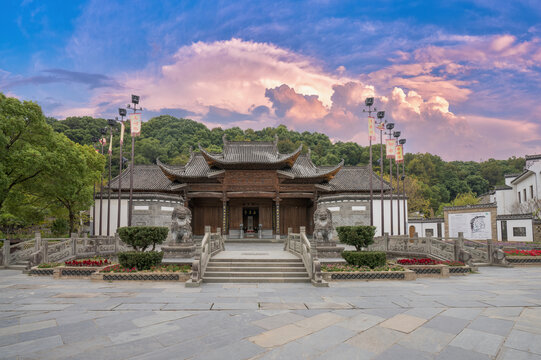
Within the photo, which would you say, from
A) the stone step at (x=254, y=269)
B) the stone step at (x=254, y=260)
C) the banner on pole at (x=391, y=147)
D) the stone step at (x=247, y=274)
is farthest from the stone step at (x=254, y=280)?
the banner on pole at (x=391, y=147)

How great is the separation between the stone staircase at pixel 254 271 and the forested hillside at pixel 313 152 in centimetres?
4257

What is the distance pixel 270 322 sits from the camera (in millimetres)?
5988

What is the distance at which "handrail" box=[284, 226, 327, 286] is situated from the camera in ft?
33.5

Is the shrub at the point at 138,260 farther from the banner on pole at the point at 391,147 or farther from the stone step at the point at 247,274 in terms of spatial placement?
the banner on pole at the point at 391,147

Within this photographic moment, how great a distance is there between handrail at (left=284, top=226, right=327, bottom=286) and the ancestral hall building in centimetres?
1113

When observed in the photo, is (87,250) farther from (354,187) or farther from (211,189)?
(354,187)

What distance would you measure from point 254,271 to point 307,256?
1.98 m

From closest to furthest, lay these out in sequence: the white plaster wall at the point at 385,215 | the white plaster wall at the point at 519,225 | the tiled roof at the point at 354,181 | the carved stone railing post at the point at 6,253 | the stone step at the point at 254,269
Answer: the stone step at the point at 254,269, the carved stone railing post at the point at 6,253, the white plaster wall at the point at 519,225, the white plaster wall at the point at 385,215, the tiled roof at the point at 354,181

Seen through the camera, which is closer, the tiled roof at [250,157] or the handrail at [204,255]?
the handrail at [204,255]

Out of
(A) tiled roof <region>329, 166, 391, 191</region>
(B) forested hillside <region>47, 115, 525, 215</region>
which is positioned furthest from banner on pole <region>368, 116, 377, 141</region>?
(B) forested hillside <region>47, 115, 525, 215</region>

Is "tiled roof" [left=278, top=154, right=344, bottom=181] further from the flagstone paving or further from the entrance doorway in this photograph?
the flagstone paving

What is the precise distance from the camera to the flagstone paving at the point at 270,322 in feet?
15.2

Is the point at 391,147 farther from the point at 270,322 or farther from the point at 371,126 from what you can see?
the point at 270,322

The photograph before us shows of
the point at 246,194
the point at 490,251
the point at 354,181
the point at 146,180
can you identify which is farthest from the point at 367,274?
the point at 146,180
